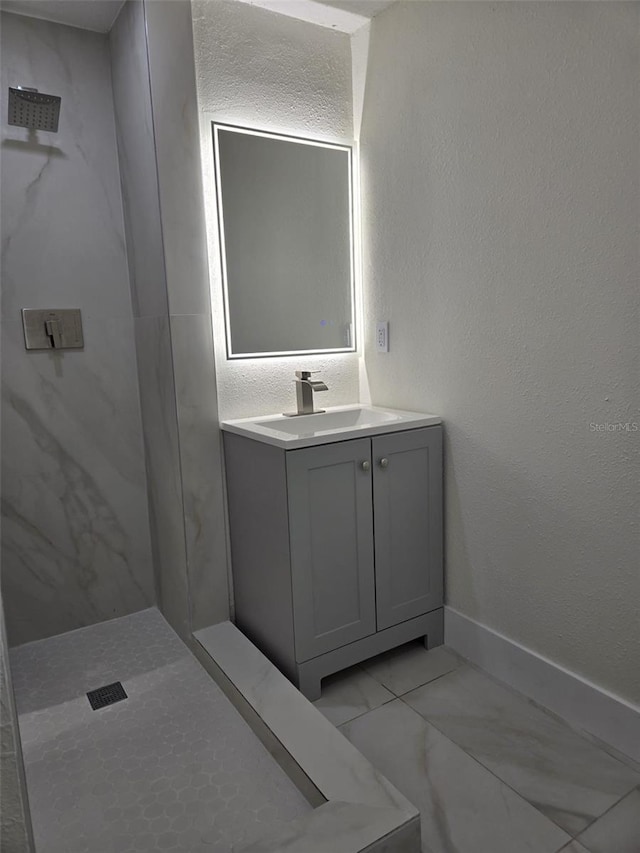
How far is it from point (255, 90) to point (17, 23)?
0.78 metres

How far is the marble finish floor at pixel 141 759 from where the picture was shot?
4.31ft

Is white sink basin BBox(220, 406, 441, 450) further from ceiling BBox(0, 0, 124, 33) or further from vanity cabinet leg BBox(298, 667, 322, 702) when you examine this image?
ceiling BBox(0, 0, 124, 33)

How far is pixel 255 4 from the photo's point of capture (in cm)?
196

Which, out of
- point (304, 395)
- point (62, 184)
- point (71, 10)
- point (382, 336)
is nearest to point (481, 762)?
point (304, 395)

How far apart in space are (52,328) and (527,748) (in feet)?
6.50

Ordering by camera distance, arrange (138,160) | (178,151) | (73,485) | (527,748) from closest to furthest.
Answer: (527,748), (178,151), (138,160), (73,485)

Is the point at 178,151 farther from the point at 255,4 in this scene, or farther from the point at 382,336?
the point at 382,336

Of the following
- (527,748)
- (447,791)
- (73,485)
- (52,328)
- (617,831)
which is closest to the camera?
(617,831)

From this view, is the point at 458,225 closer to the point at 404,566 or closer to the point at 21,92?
the point at 404,566

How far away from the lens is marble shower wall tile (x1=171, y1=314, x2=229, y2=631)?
1.90m

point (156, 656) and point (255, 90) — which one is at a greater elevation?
point (255, 90)

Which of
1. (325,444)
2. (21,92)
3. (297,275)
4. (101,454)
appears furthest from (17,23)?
(325,444)

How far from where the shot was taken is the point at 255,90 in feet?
6.55

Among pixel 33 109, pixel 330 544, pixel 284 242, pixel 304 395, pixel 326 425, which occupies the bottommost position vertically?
pixel 330 544
